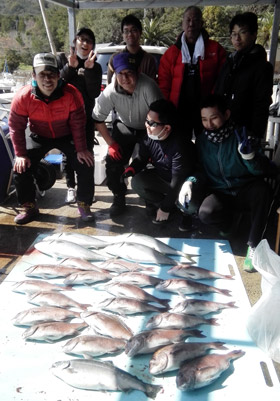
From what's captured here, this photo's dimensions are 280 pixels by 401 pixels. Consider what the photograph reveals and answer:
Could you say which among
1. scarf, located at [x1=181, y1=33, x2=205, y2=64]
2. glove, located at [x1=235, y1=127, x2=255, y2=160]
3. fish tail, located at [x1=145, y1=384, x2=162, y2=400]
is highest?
scarf, located at [x1=181, y1=33, x2=205, y2=64]

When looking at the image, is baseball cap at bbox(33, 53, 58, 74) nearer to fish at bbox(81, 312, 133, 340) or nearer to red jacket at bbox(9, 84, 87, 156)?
red jacket at bbox(9, 84, 87, 156)

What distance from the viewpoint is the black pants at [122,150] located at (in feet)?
12.4

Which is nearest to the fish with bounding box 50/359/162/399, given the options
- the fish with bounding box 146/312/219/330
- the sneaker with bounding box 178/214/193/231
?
the fish with bounding box 146/312/219/330

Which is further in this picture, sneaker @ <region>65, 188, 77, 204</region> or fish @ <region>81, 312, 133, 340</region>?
sneaker @ <region>65, 188, 77, 204</region>

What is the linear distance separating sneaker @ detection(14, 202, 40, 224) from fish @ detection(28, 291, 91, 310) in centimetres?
144

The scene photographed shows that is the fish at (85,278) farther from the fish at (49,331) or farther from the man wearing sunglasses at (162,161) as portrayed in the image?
the man wearing sunglasses at (162,161)

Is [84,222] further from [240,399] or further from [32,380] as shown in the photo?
[240,399]

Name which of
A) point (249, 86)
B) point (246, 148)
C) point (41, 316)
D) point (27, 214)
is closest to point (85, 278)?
point (41, 316)

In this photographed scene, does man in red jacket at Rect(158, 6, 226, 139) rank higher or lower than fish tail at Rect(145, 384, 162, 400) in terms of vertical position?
higher

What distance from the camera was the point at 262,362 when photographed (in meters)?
2.03

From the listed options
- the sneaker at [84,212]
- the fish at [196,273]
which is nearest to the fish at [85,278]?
the fish at [196,273]

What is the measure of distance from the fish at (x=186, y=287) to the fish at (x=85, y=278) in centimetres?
43

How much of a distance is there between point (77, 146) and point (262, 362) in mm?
2552

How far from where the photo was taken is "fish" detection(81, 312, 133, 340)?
213 centimetres
